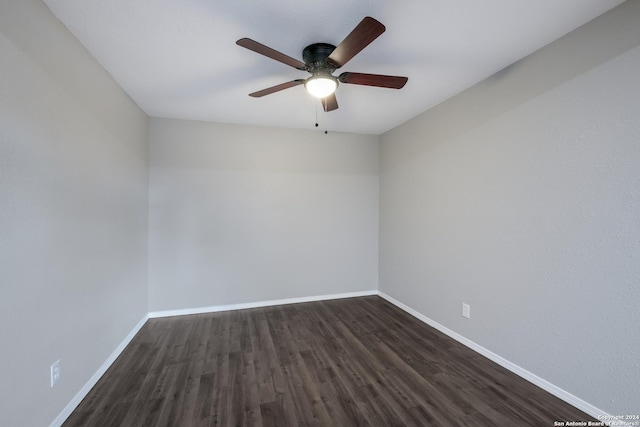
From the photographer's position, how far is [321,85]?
1800mm

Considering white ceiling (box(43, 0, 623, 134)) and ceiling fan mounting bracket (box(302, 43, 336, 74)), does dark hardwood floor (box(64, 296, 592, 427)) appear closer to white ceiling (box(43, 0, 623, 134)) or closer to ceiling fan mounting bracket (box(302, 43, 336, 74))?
ceiling fan mounting bracket (box(302, 43, 336, 74))

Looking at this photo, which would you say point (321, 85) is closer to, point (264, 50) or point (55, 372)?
point (264, 50)

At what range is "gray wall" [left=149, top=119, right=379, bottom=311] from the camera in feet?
10.5

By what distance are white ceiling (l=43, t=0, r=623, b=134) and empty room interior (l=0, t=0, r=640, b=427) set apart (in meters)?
0.02

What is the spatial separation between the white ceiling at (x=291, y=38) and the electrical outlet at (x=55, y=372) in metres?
2.05

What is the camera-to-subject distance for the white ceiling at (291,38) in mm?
1461

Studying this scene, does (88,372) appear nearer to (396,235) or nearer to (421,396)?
(421,396)

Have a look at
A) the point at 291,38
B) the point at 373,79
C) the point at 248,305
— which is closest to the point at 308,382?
the point at 248,305

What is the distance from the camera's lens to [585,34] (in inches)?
64.4

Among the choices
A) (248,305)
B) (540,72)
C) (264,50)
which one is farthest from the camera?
(248,305)

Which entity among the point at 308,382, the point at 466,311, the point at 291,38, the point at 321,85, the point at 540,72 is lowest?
the point at 308,382

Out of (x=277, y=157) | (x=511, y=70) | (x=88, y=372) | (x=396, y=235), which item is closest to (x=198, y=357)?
(x=88, y=372)

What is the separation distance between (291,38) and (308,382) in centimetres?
248

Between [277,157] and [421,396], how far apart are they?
2981 millimetres
